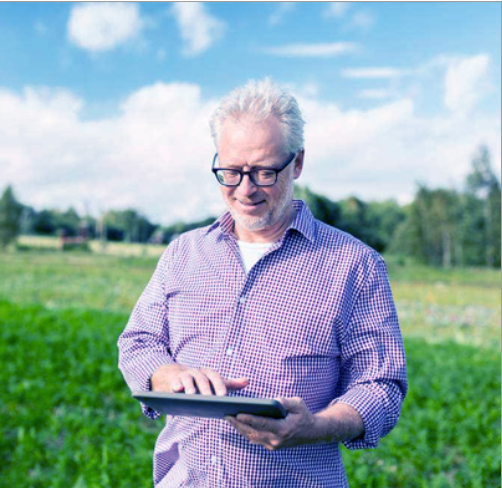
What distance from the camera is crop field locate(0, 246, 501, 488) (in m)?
3.74

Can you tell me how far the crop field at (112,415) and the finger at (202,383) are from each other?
94.3 inches

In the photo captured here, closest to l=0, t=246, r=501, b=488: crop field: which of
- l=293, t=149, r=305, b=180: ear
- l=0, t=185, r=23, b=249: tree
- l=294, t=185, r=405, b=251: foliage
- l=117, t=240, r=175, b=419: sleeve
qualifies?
l=117, t=240, r=175, b=419: sleeve

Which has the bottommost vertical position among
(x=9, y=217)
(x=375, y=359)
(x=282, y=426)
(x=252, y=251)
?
(x=282, y=426)

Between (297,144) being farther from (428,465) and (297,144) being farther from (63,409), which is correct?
(63,409)

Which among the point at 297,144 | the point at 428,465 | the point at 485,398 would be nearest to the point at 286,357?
the point at 297,144

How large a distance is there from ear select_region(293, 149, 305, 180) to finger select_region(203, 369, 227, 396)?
0.50 metres

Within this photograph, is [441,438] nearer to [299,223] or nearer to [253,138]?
[299,223]

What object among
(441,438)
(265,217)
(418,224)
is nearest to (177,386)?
(265,217)

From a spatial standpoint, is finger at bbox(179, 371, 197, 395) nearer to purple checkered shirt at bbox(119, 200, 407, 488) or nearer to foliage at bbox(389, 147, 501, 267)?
purple checkered shirt at bbox(119, 200, 407, 488)

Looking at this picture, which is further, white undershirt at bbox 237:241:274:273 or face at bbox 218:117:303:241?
white undershirt at bbox 237:241:274:273

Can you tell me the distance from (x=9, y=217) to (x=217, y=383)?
14.1 metres

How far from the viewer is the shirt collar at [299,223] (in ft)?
5.28

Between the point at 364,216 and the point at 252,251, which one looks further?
the point at 364,216

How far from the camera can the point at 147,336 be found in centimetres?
168
